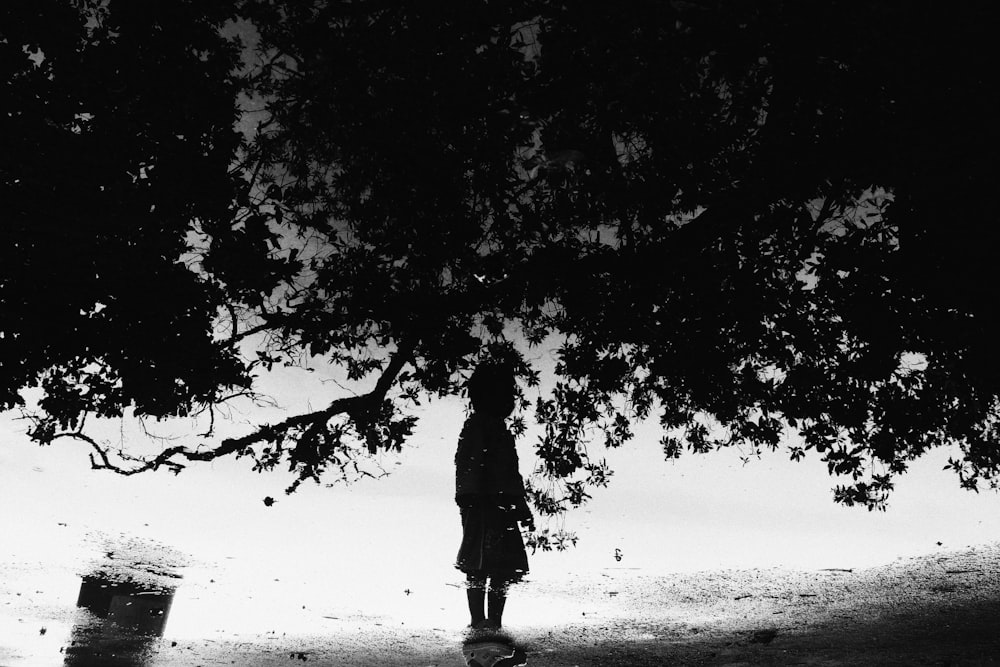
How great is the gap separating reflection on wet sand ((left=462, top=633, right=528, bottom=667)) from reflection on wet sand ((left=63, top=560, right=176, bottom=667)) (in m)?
2.19

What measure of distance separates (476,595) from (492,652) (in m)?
1.35

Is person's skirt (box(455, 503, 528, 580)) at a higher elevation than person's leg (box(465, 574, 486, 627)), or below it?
higher

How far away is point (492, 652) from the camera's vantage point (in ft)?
18.2

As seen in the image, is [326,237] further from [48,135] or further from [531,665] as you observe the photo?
[531,665]

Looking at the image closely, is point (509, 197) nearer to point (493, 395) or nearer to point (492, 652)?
point (493, 395)

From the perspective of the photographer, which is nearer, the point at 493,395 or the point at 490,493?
the point at 490,493

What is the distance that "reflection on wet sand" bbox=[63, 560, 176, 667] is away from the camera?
4973 millimetres

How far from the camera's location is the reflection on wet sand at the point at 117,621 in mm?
4973

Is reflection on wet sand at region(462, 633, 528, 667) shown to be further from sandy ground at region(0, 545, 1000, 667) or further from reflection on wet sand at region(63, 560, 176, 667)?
reflection on wet sand at region(63, 560, 176, 667)

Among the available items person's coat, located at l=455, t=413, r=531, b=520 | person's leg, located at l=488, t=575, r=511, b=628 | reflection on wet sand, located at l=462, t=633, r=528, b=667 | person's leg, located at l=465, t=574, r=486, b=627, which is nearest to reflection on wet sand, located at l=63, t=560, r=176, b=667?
reflection on wet sand, located at l=462, t=633, r=528, b=667

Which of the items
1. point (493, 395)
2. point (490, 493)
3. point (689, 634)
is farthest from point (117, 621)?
point (689, 634)

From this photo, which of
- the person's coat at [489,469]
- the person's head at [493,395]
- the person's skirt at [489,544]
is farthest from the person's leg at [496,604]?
the person's head at [493,395]

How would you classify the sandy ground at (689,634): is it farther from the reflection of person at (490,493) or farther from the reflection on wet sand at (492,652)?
the reflection of person at (490,493)

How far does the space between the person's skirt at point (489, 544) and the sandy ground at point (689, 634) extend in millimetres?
493
